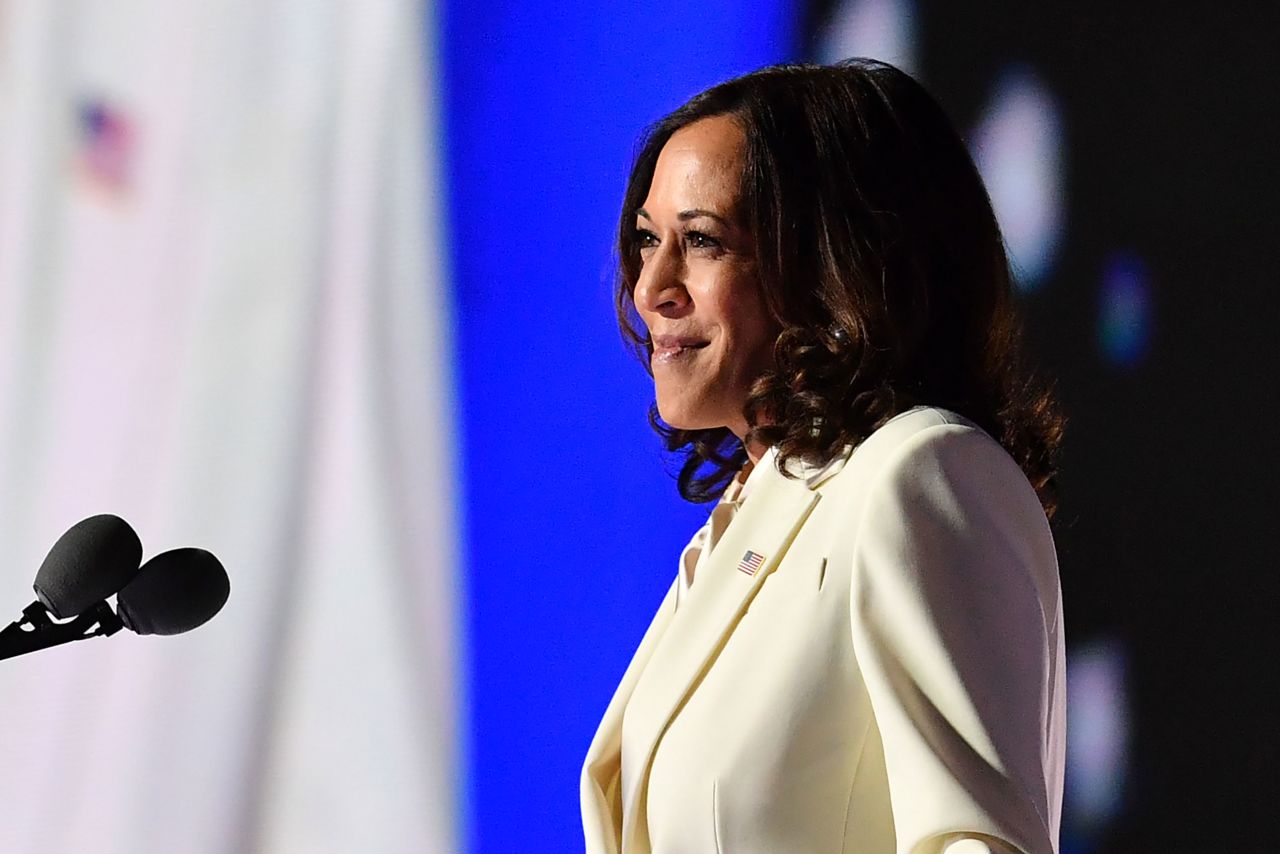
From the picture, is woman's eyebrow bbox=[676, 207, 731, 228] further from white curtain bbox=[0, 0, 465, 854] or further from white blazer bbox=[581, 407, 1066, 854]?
white curtain bbox=[0, 0, 465, 854]

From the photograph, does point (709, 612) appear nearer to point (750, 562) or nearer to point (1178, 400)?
point (750, 562)

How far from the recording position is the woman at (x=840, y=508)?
3.49 feet

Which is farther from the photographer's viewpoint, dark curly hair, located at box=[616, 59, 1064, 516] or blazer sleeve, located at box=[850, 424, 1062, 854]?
dark curly hair, located at box=[616, 59, 1064, 516]

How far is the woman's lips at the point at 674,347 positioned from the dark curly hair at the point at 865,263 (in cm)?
8

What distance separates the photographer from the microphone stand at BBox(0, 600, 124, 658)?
105cm

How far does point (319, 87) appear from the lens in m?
2.03

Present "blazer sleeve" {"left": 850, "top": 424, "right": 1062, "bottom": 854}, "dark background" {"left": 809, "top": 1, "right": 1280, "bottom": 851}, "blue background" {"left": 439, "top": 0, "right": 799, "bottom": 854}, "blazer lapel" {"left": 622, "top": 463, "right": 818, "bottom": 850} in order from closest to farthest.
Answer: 1. "blazer sleeve" {"left": 850, "top": 424, "right": 1062, "bottom": 854}
2. "blazer lapel" {"left": 622, "top": 463, "right": 818, "bottom": 850}
3. "dark background" {"left": 809, "top": 1, "right": 1280, "bottom": 851}
4. "blue background" {"left": 439, "top": 0, "right": 799, "bottom": 854}

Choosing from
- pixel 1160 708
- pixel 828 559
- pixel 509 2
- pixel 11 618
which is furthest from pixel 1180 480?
pixel 11 618

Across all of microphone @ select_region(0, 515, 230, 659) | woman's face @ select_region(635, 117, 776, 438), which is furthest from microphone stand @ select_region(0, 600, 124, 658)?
woman's face @ select_region(635, 117, 776, 438)

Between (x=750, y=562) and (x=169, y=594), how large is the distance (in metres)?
0.48

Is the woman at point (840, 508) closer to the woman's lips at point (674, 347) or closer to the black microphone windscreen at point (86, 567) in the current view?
the woman's lips at point (674, 347)

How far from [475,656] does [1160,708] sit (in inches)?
34.5

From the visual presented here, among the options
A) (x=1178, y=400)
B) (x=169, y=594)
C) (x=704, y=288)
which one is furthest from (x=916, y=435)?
(x=1178, y=400)

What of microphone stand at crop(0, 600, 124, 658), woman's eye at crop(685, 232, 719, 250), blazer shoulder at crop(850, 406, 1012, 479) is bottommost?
microphone stand at crop(0, 600, 124, 658)
